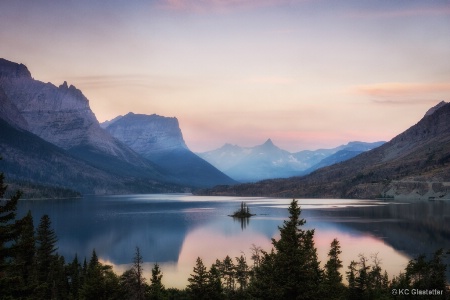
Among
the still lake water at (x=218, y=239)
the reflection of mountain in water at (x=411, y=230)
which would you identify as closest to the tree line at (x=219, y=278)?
the still lake water at (x=218, y=239)

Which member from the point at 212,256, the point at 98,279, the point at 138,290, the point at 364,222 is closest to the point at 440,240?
the point at 364,222

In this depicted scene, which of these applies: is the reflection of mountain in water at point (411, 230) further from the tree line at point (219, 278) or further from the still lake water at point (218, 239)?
the tree line at point (219, 278)

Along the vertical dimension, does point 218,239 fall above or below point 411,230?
below

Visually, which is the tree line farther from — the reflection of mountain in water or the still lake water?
the reflection of mountain in water

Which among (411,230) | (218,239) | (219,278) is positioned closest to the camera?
(219,278)

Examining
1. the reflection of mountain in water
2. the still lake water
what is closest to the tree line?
the still lake water

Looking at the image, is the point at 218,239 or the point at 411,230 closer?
the point at 218,239

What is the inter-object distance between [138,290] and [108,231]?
118131 mm

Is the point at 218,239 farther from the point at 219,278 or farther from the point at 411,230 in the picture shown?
the point at 219,278

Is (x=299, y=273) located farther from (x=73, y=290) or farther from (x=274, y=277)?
(x=73, y=290)

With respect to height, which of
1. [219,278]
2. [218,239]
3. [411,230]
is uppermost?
[219,278]

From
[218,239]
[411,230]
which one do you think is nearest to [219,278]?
[218,239]

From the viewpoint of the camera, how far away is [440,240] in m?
125

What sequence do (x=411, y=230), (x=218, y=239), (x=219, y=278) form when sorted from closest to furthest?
(x=219, y=278)
(x=218, y=239)
(x=411, y=230)
